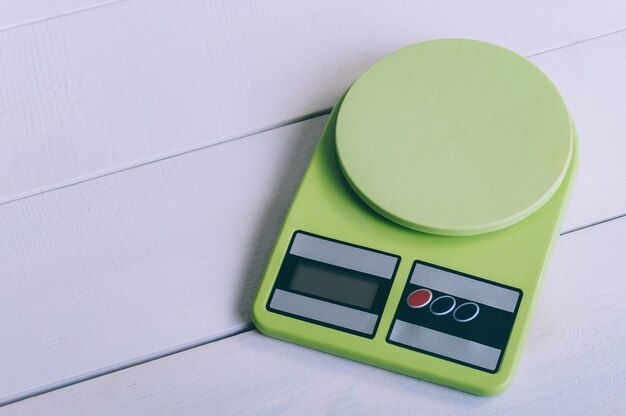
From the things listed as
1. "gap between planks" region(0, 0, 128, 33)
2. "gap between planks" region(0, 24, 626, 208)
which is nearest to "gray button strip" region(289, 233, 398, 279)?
"gap between planks" region(0, 24, 626, 208)

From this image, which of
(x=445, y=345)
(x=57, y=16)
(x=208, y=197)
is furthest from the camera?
(x=57, y=16)

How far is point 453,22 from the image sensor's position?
0.77 m

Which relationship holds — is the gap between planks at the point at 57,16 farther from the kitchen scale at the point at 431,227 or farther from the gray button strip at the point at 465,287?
the gray button strip at the point at 465,287

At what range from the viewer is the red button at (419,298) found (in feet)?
1.96

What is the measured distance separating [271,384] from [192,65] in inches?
13.2

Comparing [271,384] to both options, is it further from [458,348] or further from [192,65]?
[192,65]

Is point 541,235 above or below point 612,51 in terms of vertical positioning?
below

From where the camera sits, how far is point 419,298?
1.96 ft

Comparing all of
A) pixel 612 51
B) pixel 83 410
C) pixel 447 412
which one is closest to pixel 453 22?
pixel 612 51

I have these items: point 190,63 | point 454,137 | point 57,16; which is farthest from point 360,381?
point 57,16

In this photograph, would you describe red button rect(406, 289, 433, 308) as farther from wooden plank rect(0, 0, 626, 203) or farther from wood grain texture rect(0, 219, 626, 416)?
wooden plank rect(0, 0, 626, 203)

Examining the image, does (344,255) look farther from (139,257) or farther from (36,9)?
(36,9)

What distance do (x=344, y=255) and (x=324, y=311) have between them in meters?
0.05

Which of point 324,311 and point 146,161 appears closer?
point 324,311
